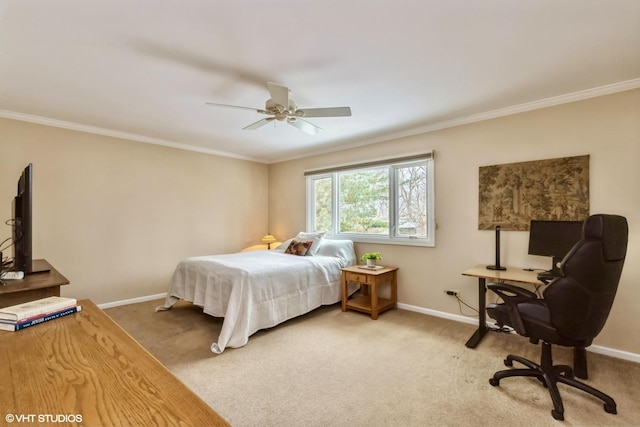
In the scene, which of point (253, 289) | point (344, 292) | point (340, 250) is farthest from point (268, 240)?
point (253, 289)

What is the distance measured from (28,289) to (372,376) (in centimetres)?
232

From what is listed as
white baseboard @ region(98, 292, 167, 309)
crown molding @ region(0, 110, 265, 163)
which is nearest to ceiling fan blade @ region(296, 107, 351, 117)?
crown molding @ region(0, 110, 265, 163)

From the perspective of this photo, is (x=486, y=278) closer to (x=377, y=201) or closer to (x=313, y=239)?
(x=377, y=201)

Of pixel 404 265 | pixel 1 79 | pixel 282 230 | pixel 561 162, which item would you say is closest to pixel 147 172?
pixel 1 79

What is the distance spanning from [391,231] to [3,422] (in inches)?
153

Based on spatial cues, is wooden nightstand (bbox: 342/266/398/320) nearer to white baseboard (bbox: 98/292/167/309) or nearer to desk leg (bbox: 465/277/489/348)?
desk leg (bbox: 465/277/489/348)

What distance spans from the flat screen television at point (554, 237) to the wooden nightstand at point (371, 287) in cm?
159

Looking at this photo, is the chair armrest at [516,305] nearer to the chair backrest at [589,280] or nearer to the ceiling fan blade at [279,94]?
the chair backrest at [589,280]

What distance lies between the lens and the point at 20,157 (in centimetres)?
336

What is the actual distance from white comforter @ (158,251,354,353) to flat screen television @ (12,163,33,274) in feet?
4.85

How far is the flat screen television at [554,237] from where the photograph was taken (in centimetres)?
253

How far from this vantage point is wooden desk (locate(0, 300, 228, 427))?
2.09 feet

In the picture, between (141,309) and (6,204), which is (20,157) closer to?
(6,204)

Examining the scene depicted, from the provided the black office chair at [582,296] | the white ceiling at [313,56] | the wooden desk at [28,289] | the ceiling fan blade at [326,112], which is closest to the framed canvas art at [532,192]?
the white ceiling at [313,56]
